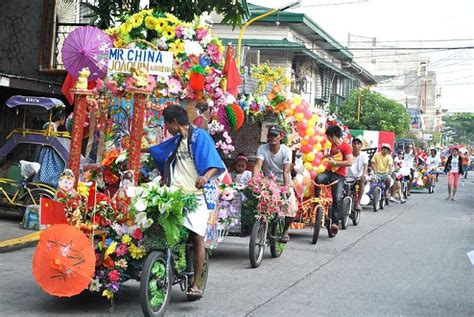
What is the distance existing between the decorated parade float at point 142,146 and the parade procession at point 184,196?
20mm

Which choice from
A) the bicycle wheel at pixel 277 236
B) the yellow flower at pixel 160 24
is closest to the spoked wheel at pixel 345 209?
the bicycle wheel at pixel 277 236

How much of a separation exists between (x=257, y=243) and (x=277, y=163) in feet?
4.76

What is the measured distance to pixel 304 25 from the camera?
38.5m

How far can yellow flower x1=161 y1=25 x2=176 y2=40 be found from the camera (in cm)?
1138

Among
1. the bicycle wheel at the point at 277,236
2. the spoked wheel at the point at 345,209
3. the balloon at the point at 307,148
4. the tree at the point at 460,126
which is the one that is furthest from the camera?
the tree at the point at 460,126

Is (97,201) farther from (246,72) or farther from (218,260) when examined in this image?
(246,72)

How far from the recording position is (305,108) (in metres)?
14.2

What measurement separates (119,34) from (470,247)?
756 centimetres

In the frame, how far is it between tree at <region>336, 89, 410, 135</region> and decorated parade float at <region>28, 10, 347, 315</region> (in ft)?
119

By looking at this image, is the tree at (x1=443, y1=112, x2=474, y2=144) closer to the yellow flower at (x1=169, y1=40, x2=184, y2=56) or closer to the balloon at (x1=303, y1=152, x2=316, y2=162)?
the balloon at (x1=303, y1=152, x2=316, y2=162)

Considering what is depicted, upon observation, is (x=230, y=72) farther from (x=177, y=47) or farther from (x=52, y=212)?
(x=52, y=212)

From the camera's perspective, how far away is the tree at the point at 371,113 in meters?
51.3

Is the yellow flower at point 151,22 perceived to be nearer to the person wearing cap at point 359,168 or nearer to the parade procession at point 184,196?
the parade procession at point 184,196

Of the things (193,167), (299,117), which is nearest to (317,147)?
(299,117)
